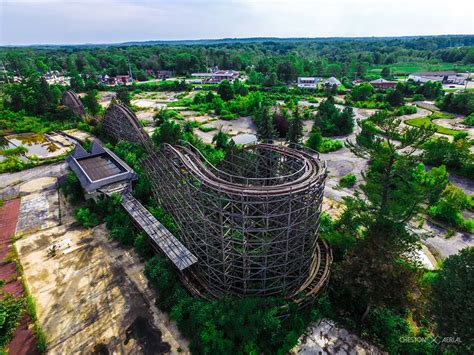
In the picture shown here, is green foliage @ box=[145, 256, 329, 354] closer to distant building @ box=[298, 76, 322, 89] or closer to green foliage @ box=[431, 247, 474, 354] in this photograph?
green foliage @ box=[431, 247, 474, 354]

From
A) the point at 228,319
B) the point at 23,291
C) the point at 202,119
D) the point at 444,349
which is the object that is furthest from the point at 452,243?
the point at 202,119

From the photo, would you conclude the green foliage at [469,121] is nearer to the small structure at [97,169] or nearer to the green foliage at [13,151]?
the small structure at [97,169]

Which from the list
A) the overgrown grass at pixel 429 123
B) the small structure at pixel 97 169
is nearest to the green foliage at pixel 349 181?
the small structure at pixel 97 169

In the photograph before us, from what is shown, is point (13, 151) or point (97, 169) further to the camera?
point (13, 151)

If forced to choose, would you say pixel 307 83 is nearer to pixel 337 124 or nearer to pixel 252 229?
pixel 337 124

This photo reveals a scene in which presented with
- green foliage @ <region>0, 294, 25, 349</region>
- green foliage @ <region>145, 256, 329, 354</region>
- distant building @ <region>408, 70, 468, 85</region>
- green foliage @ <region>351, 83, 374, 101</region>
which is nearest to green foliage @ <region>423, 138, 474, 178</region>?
green foliage @ <region>145, 256, 329, 354</region>

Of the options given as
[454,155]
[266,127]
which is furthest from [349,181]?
[266,127]

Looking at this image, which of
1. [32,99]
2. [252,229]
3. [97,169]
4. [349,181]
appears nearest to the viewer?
[252,229]
